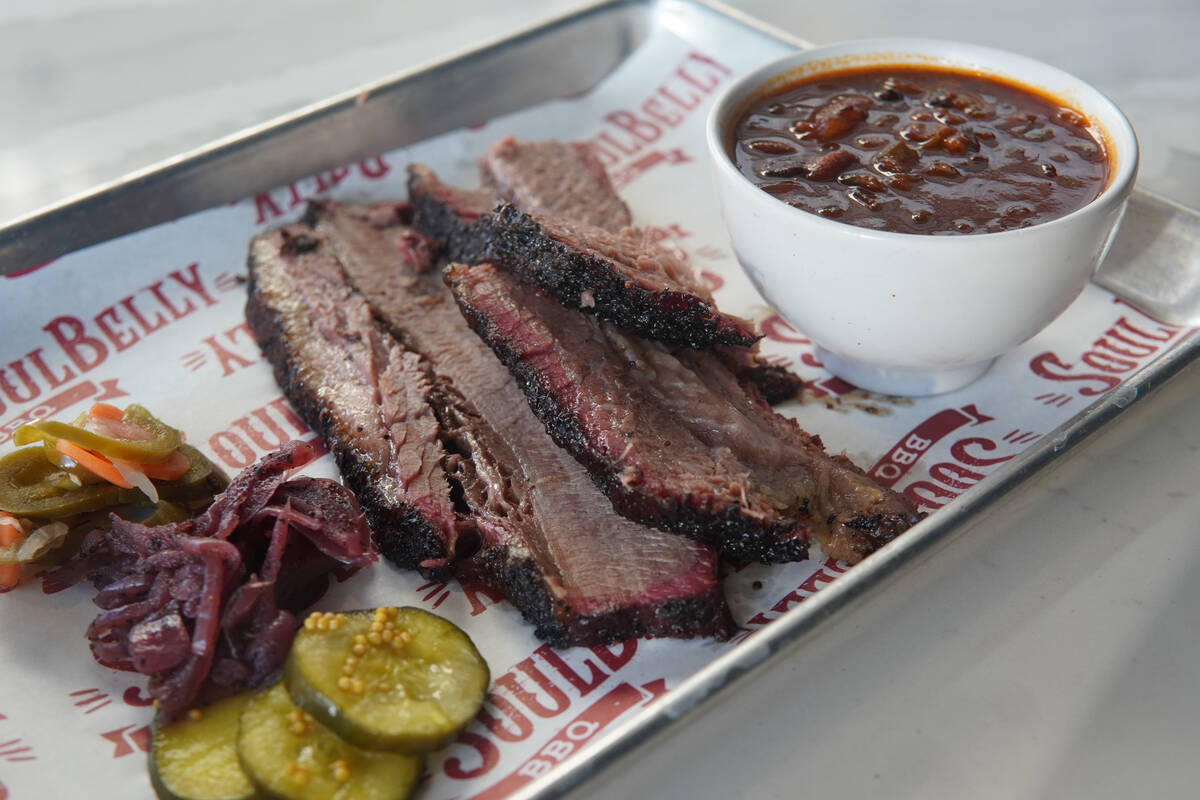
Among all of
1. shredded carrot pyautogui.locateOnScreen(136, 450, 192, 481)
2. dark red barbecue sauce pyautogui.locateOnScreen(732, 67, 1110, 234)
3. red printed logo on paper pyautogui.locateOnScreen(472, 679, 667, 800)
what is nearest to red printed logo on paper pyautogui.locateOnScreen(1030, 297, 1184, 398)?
dark red barbecue sauce pyautogui.locateOnScreen(732, 67, 1110, 234)

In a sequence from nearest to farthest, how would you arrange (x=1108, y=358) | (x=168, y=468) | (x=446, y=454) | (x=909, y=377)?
(x=168, y=468), (x=446, y=454), (x=909, y=377), (x=1108, y=358)

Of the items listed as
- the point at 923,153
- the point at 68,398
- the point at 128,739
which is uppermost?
the point at 923,153

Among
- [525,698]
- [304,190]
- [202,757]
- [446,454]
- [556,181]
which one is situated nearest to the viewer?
[202,757]

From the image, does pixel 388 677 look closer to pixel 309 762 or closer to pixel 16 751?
pixel 309 762

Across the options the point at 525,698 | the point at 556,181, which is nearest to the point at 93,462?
the point at 525,698

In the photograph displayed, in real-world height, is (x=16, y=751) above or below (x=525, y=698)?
above
